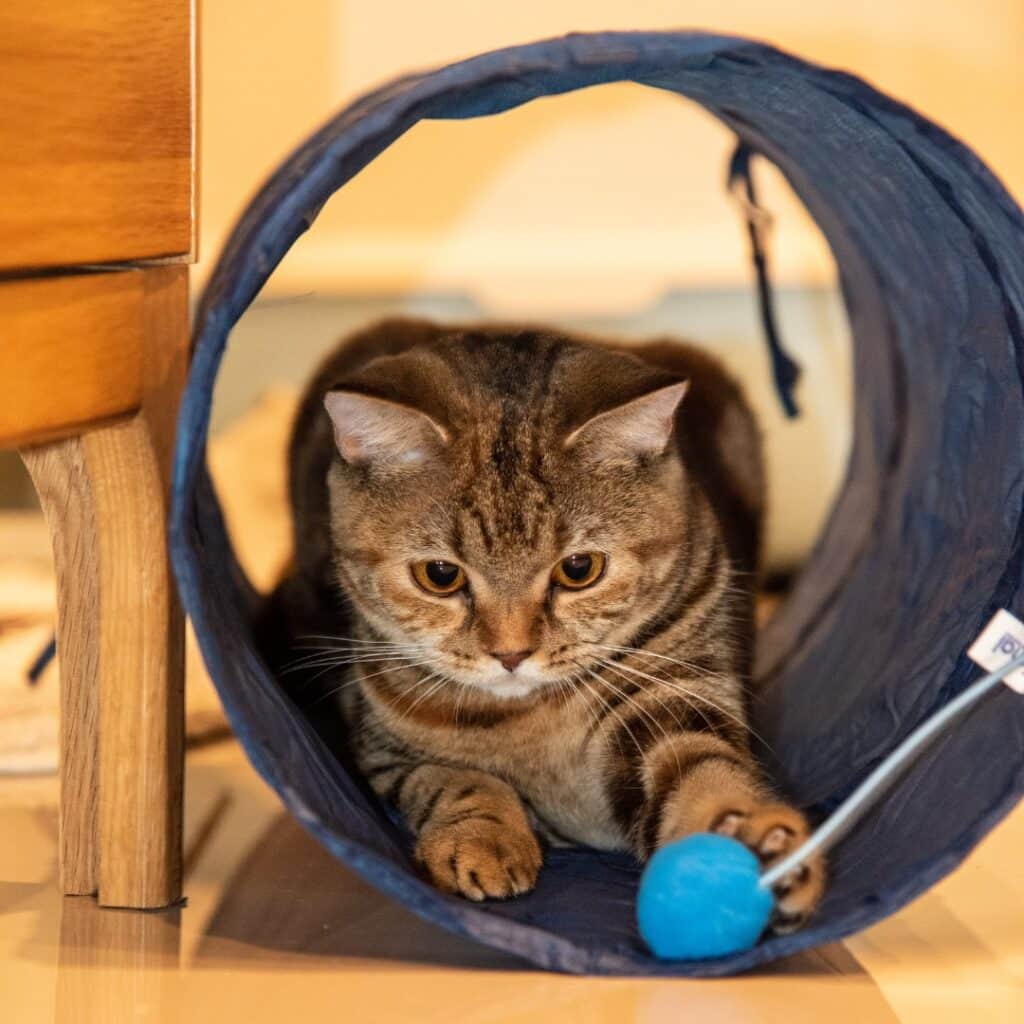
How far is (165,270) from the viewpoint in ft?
4.69

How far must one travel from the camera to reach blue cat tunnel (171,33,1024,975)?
1211mm

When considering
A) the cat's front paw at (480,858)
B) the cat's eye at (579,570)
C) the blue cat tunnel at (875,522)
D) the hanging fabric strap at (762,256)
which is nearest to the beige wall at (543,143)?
the hanging fabric strap at (762,256)

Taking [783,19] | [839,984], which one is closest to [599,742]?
[839,984]

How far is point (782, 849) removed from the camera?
4.20ft

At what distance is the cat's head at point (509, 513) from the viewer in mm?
1476

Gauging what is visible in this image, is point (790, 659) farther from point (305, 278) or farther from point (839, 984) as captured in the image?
point (305, 278)

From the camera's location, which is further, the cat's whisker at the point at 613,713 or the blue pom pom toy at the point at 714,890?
the cat's whisker at the point at 613,713

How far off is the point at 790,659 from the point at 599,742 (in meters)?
0.59

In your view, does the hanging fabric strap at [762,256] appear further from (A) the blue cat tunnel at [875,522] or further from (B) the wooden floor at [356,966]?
(B) the wooden floor at [356,966]

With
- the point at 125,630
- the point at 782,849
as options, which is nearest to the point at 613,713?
the point at 782,849

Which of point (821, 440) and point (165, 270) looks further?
point (821, 440)

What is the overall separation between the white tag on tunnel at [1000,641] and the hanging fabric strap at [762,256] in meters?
0.87

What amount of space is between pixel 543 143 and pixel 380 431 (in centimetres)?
182

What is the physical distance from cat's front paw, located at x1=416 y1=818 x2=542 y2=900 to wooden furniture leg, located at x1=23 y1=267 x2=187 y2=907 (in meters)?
→ 0.27
